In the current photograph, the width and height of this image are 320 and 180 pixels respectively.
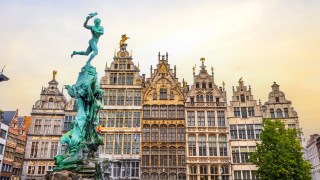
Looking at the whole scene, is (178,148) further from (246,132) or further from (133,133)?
(246,132)

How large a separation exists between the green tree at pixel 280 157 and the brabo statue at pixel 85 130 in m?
16.0

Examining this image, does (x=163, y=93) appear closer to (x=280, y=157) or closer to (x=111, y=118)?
(x=111, y=118)

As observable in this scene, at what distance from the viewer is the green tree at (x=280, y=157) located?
86.1 feet

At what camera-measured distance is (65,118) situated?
38.0m

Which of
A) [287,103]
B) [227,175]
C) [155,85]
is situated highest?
[155,85]

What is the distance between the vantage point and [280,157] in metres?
26.5

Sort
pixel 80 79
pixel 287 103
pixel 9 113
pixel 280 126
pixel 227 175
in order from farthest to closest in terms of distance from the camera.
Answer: pixel 9 113, pixel 287 103, pixel 227 175, pixel 280 126, pixel 80 79

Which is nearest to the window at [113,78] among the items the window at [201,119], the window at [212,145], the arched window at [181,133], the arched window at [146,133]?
the arched window at [146,133]

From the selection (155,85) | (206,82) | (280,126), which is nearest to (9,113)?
(155,85)

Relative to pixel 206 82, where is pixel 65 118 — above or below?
below

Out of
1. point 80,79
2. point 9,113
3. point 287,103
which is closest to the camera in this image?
point 80,79

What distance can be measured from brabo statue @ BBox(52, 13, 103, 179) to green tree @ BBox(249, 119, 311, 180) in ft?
52.4

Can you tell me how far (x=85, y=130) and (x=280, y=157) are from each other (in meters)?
17.8

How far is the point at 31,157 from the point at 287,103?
32.5 meters
